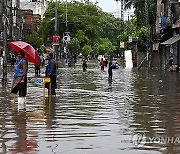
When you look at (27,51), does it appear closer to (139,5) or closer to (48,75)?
(48,75)

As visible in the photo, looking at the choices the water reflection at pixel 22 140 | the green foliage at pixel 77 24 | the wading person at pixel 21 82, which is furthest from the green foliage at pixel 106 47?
the water reflection at pixel 22 140

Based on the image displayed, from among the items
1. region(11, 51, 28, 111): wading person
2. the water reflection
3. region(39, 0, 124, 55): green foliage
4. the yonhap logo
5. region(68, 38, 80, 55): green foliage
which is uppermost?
region(39, 0, 124, 55): green foliage

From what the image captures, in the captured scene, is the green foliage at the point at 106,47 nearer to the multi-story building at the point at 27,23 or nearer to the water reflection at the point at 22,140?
the multi-story building at the point at 27,23

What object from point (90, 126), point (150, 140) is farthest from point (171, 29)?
point (150, 140)

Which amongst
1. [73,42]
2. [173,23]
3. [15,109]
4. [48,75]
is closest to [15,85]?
[15,109]

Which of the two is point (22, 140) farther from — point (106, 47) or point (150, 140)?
point (106, 47)

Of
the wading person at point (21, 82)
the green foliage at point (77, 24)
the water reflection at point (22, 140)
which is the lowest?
the water reflection at point (22, 140)

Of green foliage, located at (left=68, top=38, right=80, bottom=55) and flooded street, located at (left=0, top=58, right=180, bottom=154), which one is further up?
green foliage, located at (left=68, top=38, right=80, bottom=55)

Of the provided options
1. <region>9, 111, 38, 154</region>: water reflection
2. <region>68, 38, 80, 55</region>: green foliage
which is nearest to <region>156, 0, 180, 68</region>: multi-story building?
<region>68, 38, 80, 55</region>: green foliage

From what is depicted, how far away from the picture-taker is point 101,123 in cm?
1259

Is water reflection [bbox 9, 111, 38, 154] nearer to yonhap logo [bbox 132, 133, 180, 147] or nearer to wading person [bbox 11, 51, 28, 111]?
wading person [bbox 11, 51, 28, 111]

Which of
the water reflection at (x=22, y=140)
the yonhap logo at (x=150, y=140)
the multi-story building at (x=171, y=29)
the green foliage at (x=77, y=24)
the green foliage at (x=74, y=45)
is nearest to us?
the water reflection at (x=22, y=140)

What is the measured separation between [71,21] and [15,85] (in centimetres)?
8196

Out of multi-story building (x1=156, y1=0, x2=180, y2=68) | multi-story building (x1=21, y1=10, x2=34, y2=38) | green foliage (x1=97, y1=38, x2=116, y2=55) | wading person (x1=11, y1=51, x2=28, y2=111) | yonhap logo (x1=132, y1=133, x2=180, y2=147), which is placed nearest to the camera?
yonhap logo (x1=132, y1=133, x2=180, y2=147)
